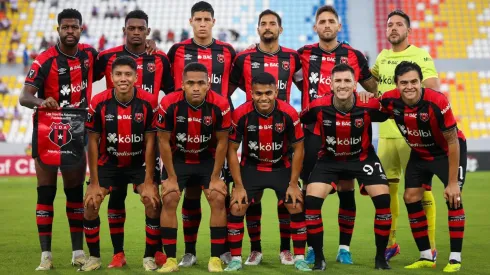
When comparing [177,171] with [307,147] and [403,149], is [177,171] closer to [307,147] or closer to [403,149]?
[307,147]

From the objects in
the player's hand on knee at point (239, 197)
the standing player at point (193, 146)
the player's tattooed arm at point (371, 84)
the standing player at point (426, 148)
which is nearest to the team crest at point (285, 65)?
the player's tattooed arm at point (371, 84)

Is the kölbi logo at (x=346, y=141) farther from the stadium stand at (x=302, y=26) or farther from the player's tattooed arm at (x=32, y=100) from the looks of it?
the stadium stand at (x=302, y=26)

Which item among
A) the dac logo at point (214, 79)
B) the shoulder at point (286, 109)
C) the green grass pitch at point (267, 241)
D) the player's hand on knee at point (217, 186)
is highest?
the dac logo at point (214, 79)

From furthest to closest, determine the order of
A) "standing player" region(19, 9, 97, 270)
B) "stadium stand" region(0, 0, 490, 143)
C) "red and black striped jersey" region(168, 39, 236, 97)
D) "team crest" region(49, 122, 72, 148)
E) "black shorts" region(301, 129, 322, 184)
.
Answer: "stadium stand" region(0, 0, 490, 143) < "red and black striped jersey" region(168, 39, 236, 97) < "black shorts" region(301, 129, 322, 184) < "standing player" region(19, 9, 97, 270) < "team crest" region(49, 122, 72, 148)

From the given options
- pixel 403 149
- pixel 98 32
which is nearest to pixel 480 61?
pixel 98 32

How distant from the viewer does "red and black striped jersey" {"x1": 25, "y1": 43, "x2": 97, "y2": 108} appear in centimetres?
656

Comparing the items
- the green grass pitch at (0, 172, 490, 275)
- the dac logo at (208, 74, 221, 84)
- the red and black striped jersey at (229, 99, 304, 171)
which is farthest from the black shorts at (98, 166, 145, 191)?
the dac logo at (208, 74, 221, 84)

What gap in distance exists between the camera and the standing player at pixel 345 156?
6.27 m

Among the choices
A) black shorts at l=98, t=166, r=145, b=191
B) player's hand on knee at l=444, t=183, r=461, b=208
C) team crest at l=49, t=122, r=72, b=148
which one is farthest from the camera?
black shorts at l=98, t=166, r=145, b=191

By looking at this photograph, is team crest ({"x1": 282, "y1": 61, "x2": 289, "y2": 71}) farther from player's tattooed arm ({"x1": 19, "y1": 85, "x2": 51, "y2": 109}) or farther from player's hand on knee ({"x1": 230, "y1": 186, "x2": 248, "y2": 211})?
player's tattooed arm ({"x1": 19, "y1": 85, "x2": 51, "y2": 109})

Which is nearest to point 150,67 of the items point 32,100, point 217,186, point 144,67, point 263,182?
point 144,67

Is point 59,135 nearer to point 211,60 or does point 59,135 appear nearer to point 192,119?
point 192,119

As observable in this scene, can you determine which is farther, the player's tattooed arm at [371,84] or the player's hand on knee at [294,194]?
the player's tattooed arm at [371,84]

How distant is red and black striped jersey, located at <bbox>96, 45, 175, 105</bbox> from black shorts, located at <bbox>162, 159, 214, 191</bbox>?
89 cm
